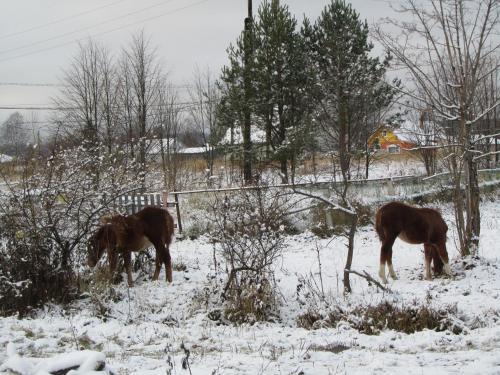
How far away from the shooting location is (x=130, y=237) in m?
8.80

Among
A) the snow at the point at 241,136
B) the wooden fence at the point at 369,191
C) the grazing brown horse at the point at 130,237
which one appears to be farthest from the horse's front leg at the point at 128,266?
the snow at the point at 241,136

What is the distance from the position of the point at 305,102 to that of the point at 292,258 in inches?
461

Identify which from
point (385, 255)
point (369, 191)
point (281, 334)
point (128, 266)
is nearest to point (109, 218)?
point (128, 266)

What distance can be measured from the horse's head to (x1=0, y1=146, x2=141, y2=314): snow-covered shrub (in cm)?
15

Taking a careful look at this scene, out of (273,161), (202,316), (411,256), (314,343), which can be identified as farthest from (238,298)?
(273,161)

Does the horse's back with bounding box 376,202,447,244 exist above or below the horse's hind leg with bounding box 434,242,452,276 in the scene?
above

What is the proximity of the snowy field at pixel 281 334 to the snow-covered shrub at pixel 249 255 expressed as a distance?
317mm

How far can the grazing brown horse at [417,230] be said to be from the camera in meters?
8.53

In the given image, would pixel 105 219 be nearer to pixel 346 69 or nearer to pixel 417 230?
pixel 417 230

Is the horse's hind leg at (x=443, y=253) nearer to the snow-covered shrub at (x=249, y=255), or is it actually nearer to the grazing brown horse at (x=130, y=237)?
the snow-covered shrub at (x=249, y=255)

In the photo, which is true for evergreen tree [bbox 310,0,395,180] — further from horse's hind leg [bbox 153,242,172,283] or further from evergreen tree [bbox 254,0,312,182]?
horse's hind leg [bbox 153,242,172,283]

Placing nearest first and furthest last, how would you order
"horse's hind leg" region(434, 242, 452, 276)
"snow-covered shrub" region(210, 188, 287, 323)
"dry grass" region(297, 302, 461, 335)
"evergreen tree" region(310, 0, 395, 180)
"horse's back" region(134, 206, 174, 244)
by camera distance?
"dry grass" region(297, 302, 461, 335) → "snow-covered shrub" region(210, 188, 287, 323) → "horse's hind leg" region(434, 242, 452, 276) → "horse's back" region(134, 206, 174, 244) → "evergreen tree" region(310, 0, 395, 180)

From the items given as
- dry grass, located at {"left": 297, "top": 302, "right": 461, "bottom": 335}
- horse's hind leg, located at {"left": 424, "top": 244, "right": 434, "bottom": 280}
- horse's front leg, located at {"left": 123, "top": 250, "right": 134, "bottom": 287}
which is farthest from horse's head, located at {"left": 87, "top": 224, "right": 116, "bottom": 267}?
horse's hind leg, located at {"left": 424, "top": 244, "right": 434, "bottom": 280}

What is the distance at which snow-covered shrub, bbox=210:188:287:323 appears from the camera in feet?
23.9
